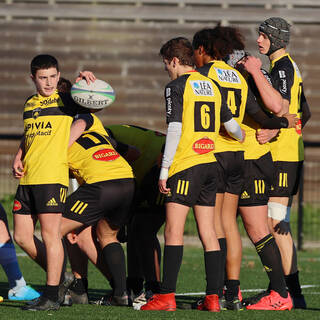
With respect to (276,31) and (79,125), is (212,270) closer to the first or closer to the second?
(79,125)

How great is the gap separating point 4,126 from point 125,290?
45.7 feet

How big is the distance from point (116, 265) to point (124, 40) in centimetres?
1390

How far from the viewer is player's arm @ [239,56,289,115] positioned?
7227 millimetres

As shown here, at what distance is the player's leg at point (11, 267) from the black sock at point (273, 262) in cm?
188

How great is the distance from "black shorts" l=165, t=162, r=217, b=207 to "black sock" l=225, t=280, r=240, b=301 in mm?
763

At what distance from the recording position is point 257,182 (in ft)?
24.2

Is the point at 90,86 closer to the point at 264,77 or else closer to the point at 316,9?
the point at 264,77

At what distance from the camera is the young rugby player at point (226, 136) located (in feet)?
23.4

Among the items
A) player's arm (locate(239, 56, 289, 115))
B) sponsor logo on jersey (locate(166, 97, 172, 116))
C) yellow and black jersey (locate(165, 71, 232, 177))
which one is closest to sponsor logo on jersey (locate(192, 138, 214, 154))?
yellow and black jersey (locate(165, 71, 232, 177))

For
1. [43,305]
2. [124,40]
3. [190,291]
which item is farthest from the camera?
[124,40]

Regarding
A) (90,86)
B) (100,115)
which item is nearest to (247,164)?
(90,86)

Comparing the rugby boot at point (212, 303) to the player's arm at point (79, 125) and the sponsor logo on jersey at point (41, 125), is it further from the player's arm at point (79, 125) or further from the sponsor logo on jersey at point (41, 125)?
the sponsor logo on jersey at point (41, 125)

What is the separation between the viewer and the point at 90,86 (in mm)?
7105

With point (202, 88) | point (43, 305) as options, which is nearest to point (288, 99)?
point (202, 88)
